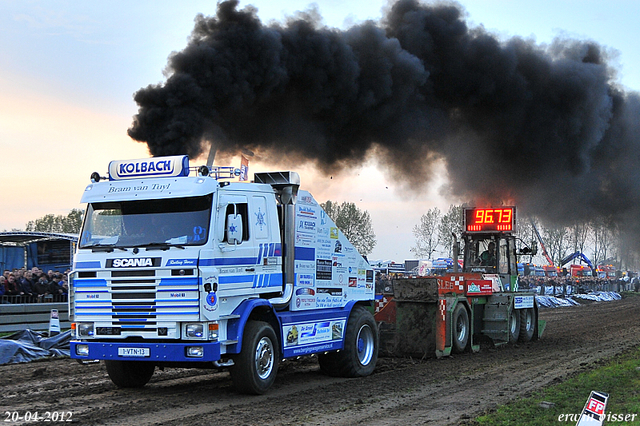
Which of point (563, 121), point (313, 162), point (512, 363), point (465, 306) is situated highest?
point (563, 121)

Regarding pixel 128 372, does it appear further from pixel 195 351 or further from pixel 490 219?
pixel 490 219

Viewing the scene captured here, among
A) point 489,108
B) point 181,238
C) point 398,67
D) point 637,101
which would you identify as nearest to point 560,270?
point 637,101

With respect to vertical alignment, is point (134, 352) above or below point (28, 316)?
above

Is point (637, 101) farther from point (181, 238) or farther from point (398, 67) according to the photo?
point (181, 238)

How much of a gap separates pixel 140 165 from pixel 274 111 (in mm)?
6243

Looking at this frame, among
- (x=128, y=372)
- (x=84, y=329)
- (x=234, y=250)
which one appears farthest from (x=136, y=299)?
(x=128, y=372)

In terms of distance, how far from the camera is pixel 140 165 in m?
9.52

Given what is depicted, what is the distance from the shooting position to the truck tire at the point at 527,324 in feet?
59.0

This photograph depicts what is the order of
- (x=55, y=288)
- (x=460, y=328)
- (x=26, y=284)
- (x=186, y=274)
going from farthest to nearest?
(x=55, y=288) → (x=26, y=284) → (x=460, y=328) → (x=186, y=274)

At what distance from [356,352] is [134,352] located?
4173 mm

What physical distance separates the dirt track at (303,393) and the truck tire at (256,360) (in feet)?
0.66

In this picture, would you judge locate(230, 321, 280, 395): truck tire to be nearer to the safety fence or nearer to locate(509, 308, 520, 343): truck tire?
the safety fence

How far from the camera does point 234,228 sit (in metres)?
9.01

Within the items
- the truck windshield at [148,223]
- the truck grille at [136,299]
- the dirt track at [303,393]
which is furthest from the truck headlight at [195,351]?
the truck windshield at [148,223]
